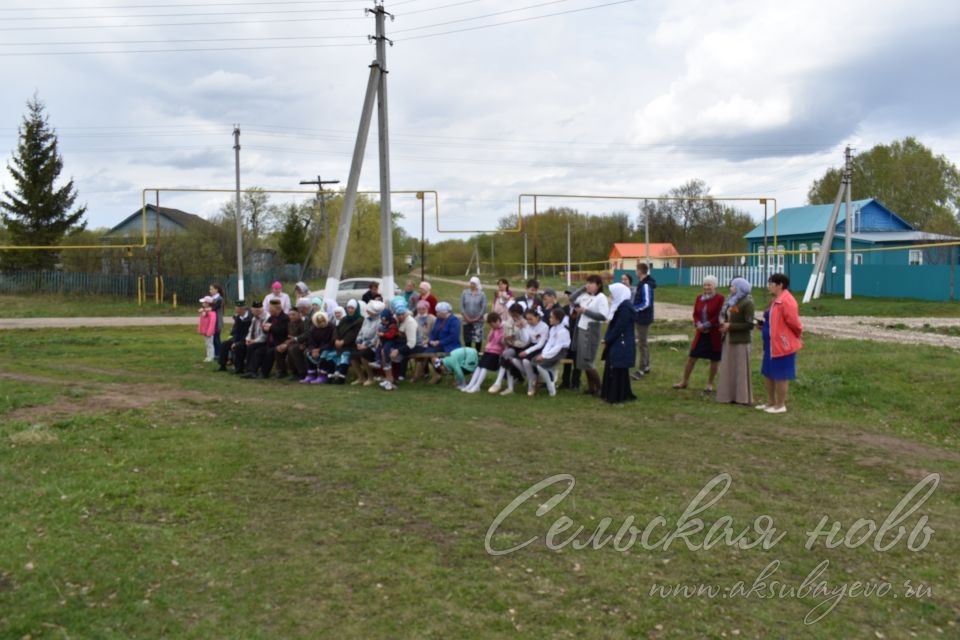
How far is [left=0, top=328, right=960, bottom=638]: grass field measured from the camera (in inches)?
153

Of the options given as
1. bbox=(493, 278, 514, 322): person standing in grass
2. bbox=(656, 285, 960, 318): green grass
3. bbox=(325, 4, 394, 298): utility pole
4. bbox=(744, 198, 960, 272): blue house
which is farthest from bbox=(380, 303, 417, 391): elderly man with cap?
bbox=(744, 198, 960, 272): blue house

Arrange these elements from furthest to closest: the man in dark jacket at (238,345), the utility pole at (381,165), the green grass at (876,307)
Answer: the green grass at (876,307), the utility pole at (381,165), the man in dark jacket at (238,345)

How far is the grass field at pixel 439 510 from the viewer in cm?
390

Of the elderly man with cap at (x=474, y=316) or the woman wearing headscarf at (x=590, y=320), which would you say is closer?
the woman wearing headscarf at (x=590, y=320)

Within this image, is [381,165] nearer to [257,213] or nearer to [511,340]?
[511,340]

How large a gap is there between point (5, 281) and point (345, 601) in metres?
36.1

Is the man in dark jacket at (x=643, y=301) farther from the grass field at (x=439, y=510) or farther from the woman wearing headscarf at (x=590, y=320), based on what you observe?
the grass field at (x=439, y=510)

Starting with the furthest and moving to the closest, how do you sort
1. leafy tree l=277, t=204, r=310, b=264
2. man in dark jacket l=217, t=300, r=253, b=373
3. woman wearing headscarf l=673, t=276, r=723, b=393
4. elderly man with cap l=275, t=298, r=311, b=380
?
leafy tree l=277, t=204, r=310, b=264
man in dark jacket l=217, t=300, r=253, b=373
elderly man with cap l=275, t=298, r=311, b=380
woman wearing headscarf l=673, t=276, r=723, b=393

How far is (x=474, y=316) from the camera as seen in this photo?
12422 millimetres

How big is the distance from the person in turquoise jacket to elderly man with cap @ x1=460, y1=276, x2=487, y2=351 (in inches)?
39.7

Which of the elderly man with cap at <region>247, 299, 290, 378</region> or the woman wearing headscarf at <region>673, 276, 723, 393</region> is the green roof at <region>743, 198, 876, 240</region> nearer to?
the woman wearing headscarf at <region>673, 276, 723, 393</region>

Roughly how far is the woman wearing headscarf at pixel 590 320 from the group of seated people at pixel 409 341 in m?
0.23

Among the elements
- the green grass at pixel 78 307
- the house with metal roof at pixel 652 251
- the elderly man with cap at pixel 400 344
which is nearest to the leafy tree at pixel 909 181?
the house with metal roof at pixel 652 251

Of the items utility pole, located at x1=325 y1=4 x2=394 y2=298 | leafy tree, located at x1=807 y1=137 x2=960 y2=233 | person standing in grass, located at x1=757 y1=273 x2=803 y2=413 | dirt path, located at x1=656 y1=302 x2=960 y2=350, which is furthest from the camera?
leafy tree, located at x1=807 y1=137 x2=960 y2=233
